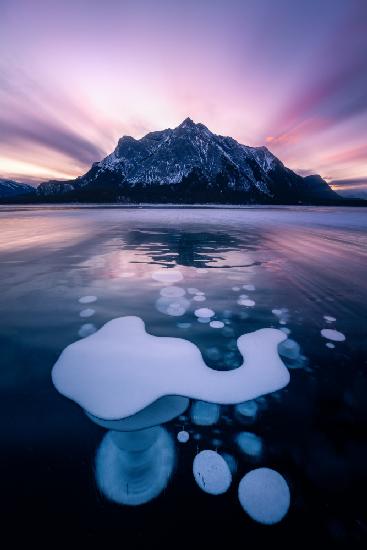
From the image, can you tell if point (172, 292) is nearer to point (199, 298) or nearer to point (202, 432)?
point (199, 298)

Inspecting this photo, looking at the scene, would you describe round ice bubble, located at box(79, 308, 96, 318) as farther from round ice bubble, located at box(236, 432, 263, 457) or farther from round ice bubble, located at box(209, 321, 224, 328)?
round ice bubble, located at box(236, 432, 263, 457)

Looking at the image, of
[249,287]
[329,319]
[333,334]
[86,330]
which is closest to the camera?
[333,334]

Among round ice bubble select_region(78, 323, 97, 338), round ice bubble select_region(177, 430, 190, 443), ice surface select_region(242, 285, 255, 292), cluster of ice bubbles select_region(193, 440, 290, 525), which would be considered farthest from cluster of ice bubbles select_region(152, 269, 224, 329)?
cluster of ice bubbles select_region(193, 440, 290, 525)

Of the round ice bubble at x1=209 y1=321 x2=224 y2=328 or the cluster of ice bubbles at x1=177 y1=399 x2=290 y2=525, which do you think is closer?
the cluster of ice bubbles at x1=177 y1=399 x2=290 y2=525

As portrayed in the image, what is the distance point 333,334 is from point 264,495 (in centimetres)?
225

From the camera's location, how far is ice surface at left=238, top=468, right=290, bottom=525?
145 centimetres

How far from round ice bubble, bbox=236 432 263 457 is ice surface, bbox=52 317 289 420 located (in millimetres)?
340

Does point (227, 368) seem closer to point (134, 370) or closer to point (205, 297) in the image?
point (134, 370)

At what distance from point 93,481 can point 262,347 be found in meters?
2.05

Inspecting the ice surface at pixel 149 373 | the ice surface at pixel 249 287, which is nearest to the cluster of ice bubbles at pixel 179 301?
the ice surface at pixel 149 373

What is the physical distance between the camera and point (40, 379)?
2410 mm

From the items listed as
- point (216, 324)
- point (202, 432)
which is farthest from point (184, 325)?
point (202, 432)

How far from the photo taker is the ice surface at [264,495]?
4.75 feet

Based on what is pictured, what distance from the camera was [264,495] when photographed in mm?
1542
